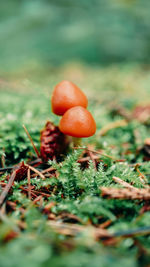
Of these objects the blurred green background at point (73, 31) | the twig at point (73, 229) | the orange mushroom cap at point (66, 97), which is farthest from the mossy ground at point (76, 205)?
the blurred green background at point (73, 31)

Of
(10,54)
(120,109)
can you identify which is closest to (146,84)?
(120,109)

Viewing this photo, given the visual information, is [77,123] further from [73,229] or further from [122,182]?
[73,229]

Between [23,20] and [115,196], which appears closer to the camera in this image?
[115,196]

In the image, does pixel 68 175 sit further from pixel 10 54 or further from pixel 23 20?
pixel 10 54

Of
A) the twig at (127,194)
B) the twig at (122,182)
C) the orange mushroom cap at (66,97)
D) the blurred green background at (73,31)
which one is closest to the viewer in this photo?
the twig at (127,194)

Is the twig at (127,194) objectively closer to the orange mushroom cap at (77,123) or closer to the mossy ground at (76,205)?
the mossy ground at (76,205)

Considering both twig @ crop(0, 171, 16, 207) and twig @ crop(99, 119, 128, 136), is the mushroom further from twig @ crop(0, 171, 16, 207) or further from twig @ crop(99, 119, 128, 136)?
twig @ crop(99, 119, 128, 136)

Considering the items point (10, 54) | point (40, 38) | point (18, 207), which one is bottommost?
point (18, 207)
